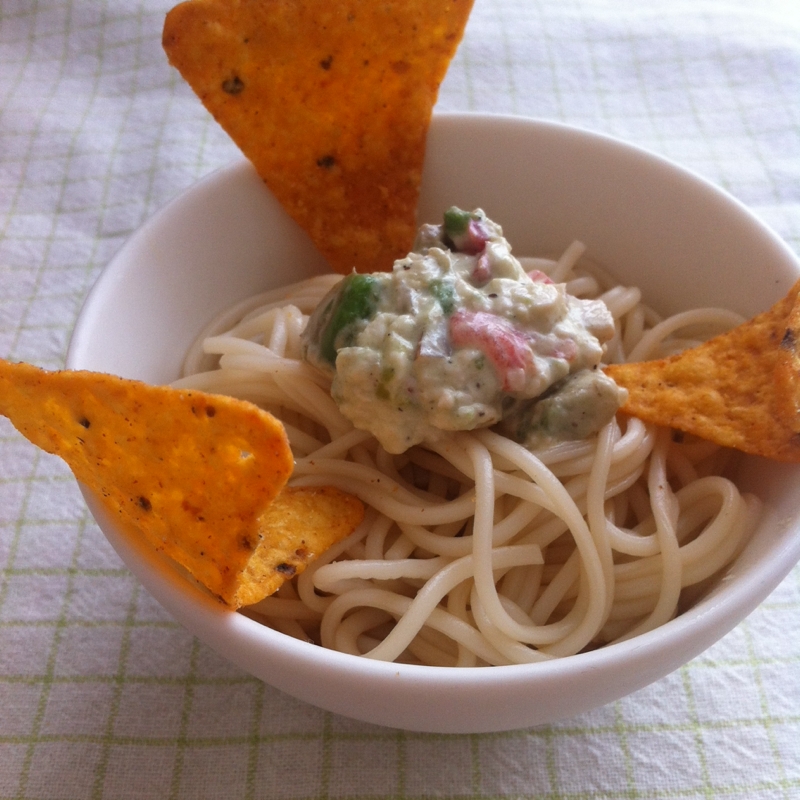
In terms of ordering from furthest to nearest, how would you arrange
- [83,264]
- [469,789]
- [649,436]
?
[83,264] → [649,436] → [469,789]

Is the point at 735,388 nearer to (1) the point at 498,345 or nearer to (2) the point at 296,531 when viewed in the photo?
(1) the point at 498,345

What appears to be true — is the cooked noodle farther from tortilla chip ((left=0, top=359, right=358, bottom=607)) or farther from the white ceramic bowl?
tortilla chip ((left=0, top=359, right=358, bottom=607))

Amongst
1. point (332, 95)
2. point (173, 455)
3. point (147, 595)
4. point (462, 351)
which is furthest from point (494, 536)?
point (332, 95)

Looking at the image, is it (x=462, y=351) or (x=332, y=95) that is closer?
(x=462, y=351)

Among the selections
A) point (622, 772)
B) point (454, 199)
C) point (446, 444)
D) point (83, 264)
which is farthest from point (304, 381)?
point (83, 264)

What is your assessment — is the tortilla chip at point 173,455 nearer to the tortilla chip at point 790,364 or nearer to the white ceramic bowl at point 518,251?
the white ceramic bowl at point 518,251

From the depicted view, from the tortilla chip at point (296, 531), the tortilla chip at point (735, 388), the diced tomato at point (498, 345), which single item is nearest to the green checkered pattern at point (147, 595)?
the tortilla chip at point (296, 531)

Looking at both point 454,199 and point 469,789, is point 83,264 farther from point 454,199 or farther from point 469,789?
point 469,789
